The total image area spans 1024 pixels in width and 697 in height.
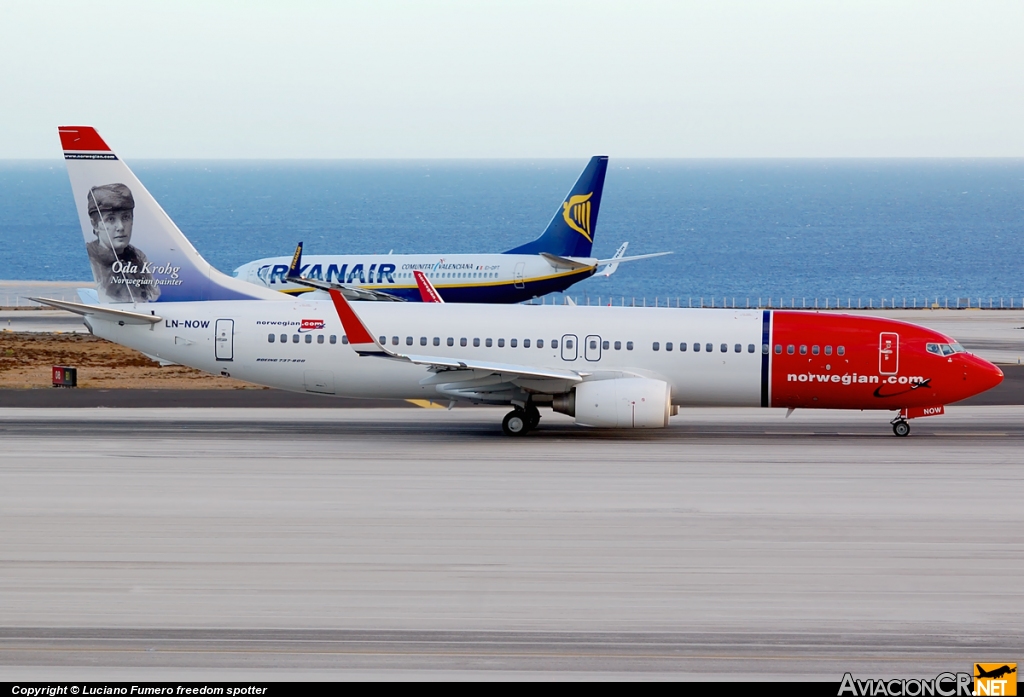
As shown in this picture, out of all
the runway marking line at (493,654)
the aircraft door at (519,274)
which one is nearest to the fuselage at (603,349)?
the runway marking line at (493,654)

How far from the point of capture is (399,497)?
25.4m

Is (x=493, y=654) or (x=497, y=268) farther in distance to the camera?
(x=497, y=268)

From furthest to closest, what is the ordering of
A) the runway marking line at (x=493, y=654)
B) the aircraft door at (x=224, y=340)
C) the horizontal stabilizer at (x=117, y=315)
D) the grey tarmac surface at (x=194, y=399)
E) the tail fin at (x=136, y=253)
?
the grey tarmac surface at (x=194, y=399)
the tail fin at (x=136, y=253)
the aircraft door at (x=224, y=340)
the horizontal stabilizer at (x=117, y=315)
the runway marking line at (x=493, y=654)

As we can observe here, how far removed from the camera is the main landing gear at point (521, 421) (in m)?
33.2

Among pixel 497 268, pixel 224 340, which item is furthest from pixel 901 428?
pixel 497 268

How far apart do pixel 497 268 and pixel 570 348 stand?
110 feet

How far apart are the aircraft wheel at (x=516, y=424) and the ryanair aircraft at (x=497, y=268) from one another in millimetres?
32444

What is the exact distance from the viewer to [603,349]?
110ft

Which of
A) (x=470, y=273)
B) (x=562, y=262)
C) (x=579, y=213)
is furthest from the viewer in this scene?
(x=470, y=273)

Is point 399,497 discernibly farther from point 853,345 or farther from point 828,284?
point 828,284

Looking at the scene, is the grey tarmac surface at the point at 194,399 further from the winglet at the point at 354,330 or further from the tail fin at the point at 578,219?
the tail fin at the point at 578,219

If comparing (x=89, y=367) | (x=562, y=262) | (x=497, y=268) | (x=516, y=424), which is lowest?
(x=516, y=424)

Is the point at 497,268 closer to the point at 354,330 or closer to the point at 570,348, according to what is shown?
the point at 570,348

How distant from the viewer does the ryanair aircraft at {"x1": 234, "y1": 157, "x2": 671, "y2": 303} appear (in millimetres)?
65500
